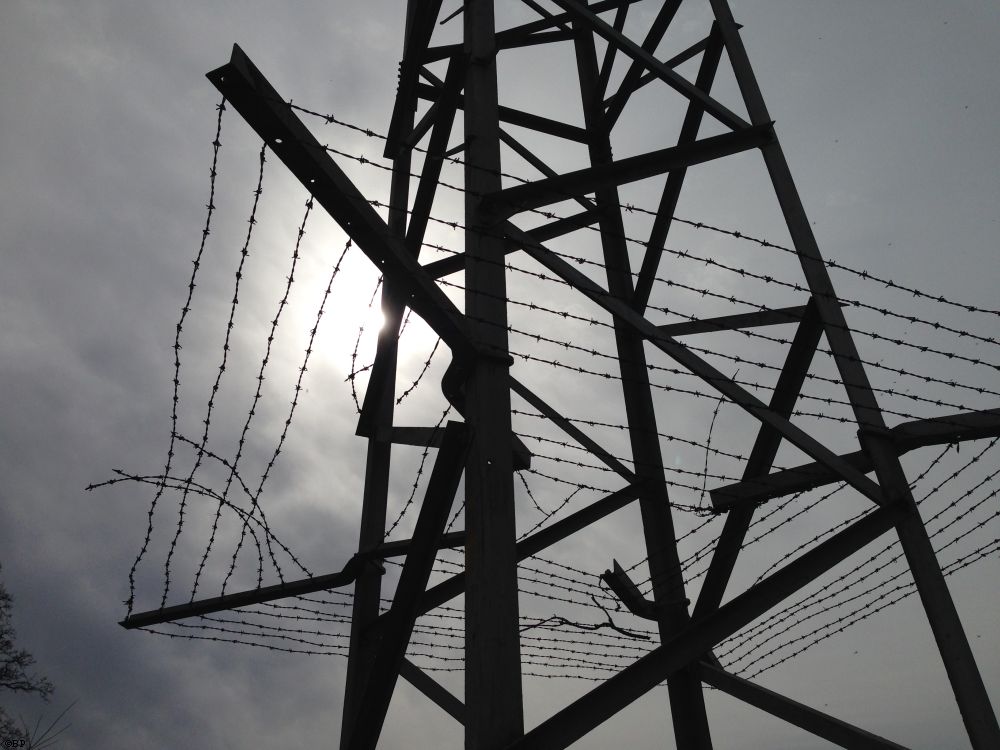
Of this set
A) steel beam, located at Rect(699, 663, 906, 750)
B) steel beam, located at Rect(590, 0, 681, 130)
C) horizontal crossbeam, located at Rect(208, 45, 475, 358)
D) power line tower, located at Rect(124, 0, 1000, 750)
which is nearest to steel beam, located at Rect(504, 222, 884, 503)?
power line tower, located at Rect(124, 0, 1000, 750)

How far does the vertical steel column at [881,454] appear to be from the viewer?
10.2 ft

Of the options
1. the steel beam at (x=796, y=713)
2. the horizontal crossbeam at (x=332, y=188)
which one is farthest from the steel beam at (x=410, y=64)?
the steel beam at (x=796, y=713)

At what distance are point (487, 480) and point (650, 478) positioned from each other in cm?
255

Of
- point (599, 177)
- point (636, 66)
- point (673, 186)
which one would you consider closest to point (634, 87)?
point (636, 66)

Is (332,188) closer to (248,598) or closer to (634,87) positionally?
(248,598)

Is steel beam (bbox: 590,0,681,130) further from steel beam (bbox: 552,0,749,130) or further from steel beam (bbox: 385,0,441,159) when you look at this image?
steel beam (bbox: 385,0,441,159)

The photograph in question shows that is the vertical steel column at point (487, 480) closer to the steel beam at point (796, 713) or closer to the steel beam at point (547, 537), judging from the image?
the steel beam at point (547, 537)

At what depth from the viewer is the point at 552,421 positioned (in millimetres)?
5926

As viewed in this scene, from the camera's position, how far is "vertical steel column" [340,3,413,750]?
5.12 metres

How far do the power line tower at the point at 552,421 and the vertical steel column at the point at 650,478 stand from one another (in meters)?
0.02

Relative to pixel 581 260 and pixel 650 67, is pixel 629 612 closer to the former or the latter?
pixel 581 260

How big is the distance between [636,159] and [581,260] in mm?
731

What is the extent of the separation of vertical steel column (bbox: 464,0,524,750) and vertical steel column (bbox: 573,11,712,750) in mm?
940

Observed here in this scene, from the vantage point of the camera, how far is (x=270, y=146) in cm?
298
